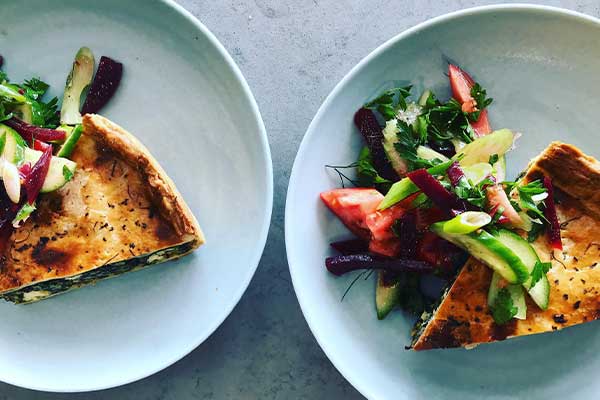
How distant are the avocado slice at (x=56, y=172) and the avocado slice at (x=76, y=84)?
376 millimetres

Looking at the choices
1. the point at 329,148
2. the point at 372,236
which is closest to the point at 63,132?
the point at 329,148

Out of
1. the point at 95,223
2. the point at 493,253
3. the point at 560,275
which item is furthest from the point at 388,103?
the point at 95,223

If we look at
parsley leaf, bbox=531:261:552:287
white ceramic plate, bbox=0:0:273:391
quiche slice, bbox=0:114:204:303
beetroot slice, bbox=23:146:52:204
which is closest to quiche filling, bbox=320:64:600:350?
parsley leaf, bbox=531:261:552:287

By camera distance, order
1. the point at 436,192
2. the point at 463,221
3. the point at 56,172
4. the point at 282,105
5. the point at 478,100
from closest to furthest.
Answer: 1. the point at 463,221
2. the point at 436,192
3. the point at 56,172
4. the point at 478,100
5. the point at 282,105

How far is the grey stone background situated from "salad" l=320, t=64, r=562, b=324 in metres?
0.53

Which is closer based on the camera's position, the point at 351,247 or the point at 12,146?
the point at 12,146

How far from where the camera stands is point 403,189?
3.68 meters

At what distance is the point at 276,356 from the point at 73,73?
2338 millimetres

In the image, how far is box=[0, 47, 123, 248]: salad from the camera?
366cm

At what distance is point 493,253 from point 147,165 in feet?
6.89

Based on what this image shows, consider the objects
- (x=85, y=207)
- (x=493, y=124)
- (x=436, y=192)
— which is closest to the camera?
(x=436, y=192)

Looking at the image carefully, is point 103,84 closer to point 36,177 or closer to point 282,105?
point 36,177

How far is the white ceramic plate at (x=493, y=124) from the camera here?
153 inches

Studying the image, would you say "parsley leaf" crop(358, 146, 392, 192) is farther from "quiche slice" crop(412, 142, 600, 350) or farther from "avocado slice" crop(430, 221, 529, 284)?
"quiche slice" crop(412, 142, 600, 350)
